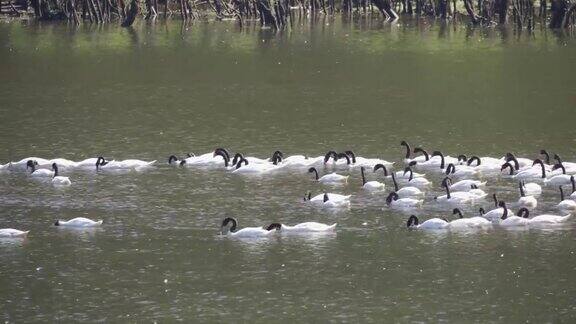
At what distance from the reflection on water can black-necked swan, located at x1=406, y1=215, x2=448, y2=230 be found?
25 cm

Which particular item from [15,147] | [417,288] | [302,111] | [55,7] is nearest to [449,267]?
[417,288]

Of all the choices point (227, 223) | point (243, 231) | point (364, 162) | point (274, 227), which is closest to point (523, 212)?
point (274, 227)

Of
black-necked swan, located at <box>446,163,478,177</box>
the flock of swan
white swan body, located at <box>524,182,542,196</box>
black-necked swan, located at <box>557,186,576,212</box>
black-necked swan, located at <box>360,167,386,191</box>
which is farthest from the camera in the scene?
black-necked swan, located at <box>446,163,478,177</box>

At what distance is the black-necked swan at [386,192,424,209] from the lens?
2462cm

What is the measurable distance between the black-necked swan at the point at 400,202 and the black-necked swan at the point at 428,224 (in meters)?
1.49

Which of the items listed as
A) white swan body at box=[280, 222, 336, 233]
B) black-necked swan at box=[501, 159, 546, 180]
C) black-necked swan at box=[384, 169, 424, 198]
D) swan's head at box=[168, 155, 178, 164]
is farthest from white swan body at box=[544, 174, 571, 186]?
swan's head at box=[168, 155, 178, 164]

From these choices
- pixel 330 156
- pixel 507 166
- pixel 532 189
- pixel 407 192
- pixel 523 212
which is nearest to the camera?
pixel 523 212

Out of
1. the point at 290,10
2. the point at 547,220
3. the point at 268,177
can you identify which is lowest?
the point at 290,10

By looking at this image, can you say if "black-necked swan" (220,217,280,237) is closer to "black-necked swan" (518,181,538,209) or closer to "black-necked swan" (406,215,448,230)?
"black-necked swan" (406,215,448,230)

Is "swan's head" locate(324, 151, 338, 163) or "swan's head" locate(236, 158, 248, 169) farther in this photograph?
"swan's head" locate(324, 151, 338, 163)

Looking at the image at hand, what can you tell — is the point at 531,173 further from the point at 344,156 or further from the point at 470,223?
the point at 470,223

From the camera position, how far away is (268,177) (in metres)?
27.7

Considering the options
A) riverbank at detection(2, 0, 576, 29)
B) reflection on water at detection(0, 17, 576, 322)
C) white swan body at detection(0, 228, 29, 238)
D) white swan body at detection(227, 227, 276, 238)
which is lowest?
riverbank at detection(2, 0, 576, 29)

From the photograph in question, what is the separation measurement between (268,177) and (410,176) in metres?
3.04
